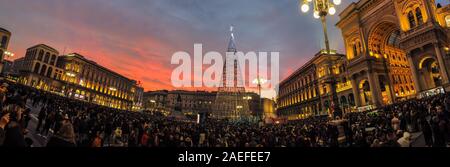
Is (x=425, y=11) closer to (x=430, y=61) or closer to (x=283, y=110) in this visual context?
(x=430, y=61)

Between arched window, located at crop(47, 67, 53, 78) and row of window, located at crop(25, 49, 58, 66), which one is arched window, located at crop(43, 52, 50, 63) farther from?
arched window, located at crop(47, 67, 53, 78)

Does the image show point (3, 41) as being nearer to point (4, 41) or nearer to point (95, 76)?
point (4, 41)

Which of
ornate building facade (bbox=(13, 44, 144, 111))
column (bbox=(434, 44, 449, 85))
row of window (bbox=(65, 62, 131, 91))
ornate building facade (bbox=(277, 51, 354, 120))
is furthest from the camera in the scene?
row of window (bbox=(65, 62, 131, 91))

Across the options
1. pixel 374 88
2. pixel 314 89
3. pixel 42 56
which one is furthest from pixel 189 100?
pixel 374 88

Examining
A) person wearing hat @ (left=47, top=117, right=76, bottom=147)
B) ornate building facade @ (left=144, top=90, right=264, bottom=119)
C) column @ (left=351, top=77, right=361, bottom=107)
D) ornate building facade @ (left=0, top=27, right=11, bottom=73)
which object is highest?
ornate building facade @ (left=0, top=27, right=11, bottom=73)

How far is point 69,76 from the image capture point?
5866cm

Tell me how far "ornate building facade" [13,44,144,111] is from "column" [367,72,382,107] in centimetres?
6554

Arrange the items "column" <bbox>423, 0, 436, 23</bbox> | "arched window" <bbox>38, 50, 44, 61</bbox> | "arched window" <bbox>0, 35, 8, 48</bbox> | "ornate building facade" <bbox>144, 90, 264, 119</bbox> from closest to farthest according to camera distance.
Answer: "column" <bbox>423, 0, 436, 23</bbox> → "arched window" <bbox>0, 35, 8, 48</bbox> → "arched window" <bbox>38, 50, 44, 61</bbox> → "ornate building facade" <bbox>144, 90, 264, 119</bbox>

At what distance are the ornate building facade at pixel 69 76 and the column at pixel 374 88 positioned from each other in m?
65.5

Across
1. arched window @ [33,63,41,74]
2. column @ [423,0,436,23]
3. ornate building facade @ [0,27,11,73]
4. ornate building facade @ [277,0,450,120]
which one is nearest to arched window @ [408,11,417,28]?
ornate building facade @ [277,0,450,120]

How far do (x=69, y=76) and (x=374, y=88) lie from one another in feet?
245

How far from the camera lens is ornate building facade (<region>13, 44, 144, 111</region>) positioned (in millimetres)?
53281
